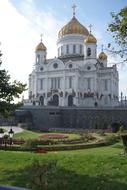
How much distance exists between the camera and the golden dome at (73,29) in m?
76.6

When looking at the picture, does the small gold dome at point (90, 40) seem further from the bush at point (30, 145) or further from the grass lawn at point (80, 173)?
the grass lawn at point (80, 173)

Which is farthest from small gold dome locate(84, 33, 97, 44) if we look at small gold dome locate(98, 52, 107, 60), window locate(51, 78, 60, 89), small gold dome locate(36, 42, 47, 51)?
small gold dome locate(36, 42, 47, 51)

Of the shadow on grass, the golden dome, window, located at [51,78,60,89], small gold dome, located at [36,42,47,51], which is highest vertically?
the golden dome

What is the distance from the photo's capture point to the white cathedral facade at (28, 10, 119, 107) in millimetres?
71188

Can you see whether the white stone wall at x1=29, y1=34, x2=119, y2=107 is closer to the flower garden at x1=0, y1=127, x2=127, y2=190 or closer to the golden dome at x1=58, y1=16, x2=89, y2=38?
the golden dome at x1=58, y1=16, x2=89, y2=38

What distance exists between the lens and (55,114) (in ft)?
195

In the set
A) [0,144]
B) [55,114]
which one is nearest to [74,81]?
[55,114]

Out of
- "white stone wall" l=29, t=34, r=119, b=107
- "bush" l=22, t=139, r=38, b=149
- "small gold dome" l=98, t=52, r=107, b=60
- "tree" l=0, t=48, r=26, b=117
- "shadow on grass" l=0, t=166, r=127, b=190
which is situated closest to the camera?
"shadow on grass" l=0, t=166, r=127, b=190

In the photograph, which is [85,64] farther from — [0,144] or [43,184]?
[43,184]

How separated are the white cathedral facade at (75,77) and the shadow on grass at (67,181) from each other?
56.8m

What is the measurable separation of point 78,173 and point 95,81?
196ft

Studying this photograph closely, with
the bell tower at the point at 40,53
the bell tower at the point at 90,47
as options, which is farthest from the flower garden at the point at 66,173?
the bell tower at the point at 40,53

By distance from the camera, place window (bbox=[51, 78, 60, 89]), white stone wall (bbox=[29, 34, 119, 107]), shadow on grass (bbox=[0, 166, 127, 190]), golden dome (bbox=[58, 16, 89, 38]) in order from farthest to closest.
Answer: golden dome (bbox=[58, 16, 89, 38]), window (bbox=[51, 78, 60, 89]), white stone wall (bbox=[29, 34, 119, 107]), shadow on grass (bbox=[0, 166, 127, 190])

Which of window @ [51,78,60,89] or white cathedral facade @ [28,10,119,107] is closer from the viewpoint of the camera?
white cathedral facade @ [28,10,119,107]
